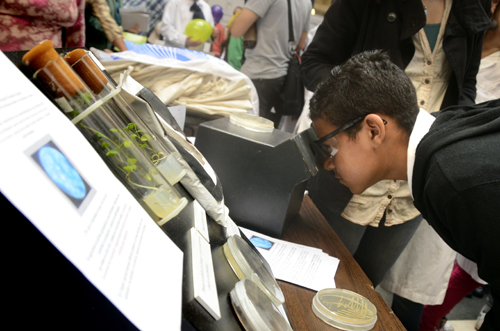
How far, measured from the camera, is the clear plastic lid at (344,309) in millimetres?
674

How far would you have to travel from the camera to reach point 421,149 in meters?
0.79

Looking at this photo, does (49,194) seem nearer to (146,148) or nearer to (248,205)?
(146,148)

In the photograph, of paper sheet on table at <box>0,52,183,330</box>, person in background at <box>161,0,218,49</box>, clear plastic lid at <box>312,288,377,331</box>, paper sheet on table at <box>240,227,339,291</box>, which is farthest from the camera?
person in background at <box>161,0,218,49</box>

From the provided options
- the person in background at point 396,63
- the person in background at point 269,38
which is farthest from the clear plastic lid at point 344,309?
the person in background at point 269,38

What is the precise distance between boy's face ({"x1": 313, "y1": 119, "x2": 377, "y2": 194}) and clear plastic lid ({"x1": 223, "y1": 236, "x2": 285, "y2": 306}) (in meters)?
0.52

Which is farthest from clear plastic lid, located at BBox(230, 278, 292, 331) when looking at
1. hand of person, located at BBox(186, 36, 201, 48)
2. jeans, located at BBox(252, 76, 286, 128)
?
hand of person, located at BBox(186, 36, 201, 48)

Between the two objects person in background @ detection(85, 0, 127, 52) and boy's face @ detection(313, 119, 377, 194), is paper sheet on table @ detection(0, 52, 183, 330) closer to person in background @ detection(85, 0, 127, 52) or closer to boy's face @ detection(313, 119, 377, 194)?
boy's face @ detection(313, 119, 377, 194)

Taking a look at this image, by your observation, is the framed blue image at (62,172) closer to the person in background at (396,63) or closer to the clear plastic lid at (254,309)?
the clear plastic lid at (254,309)

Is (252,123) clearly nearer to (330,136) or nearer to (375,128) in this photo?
(330,136)

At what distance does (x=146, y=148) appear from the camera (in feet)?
1.84

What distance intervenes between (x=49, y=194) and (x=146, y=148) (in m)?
0.31

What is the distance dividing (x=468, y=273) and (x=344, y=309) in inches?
54.2

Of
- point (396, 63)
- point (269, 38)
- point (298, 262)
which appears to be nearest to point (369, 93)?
point (396, 63)

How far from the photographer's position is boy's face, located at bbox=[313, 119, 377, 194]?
3.34 feet
